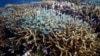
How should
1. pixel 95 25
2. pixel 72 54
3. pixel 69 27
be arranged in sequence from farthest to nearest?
pixel 95 25 → pixel 69 27 → pixel 72 54

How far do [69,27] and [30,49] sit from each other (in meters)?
1.15

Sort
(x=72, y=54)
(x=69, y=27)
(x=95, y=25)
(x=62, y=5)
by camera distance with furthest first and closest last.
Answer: (x=62, y=5), (x=95, y=25), (x=69, y=27), (x=72, y=54)

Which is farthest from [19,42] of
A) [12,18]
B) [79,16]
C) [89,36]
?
[79,16]

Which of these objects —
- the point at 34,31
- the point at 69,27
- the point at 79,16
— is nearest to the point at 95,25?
the point at 79,16

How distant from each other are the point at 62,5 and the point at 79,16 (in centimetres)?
102

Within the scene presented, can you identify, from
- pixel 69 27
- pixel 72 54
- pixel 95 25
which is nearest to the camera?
pixel 72 54

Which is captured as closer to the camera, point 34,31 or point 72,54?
point 72,54

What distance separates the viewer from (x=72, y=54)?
4.21 metres

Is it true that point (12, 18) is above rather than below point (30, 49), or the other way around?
above

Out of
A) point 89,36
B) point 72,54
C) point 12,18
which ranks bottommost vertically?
point 72,54

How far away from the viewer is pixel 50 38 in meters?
4.33

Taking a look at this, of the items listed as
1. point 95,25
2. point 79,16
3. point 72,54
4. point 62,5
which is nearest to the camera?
point 72,54

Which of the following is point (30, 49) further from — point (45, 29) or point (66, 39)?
point (66, 39)

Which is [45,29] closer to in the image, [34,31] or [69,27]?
[34,31]
